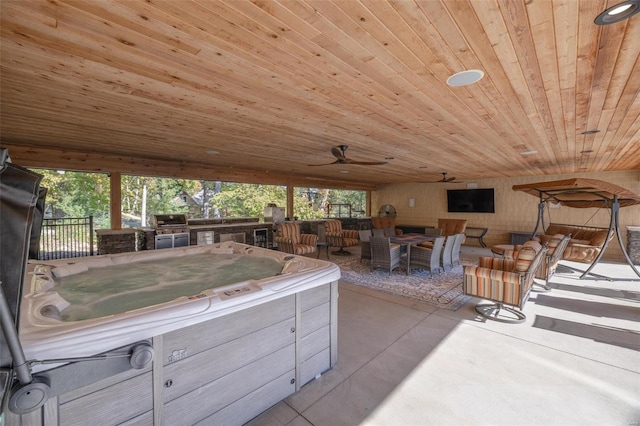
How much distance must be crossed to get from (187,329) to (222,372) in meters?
0.40

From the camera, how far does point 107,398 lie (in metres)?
1.30

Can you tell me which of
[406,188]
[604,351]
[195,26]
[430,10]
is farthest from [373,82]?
[406,188]

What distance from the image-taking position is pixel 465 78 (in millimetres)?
2078

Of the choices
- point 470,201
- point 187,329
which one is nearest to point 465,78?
point 187,329

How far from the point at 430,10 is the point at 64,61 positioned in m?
2.31

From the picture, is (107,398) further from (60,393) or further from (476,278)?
(476,278)

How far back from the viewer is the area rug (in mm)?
4086

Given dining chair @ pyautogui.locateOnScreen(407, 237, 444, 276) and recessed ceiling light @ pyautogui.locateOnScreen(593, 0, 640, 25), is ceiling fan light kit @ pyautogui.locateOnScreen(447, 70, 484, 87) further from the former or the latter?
dining chair @ pyautogui.locateOnScreen(407, 237, 444, 276)

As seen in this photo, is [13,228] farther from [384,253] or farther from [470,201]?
[470,201]

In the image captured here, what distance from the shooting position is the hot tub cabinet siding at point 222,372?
1301mm

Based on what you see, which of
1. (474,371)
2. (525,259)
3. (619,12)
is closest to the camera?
(619,12)

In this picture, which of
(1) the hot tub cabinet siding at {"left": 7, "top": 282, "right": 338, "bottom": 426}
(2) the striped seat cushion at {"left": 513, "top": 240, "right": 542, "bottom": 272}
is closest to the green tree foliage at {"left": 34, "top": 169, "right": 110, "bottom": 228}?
(1) the hot tub cabinet siding at {"left": 7, "top": 282, "right": 338, "bottom": 426}

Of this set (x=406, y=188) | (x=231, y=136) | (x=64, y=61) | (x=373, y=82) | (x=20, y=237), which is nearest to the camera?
(x=20, y=237)

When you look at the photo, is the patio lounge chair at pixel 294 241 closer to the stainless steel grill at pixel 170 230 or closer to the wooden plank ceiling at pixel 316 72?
the stainless steel grill at pixel 170 230
